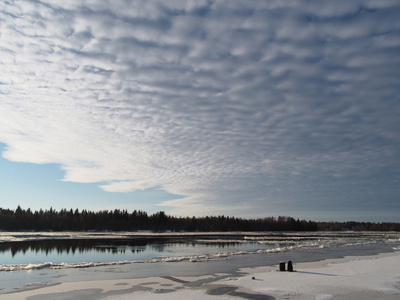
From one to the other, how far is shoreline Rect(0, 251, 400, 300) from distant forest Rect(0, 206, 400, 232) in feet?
425

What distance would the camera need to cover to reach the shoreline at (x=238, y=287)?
629 inches

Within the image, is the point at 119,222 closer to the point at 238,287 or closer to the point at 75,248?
the point at 75,248

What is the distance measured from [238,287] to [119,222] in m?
145

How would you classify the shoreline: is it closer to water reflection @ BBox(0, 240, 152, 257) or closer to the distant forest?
water reflection @ BBox(0, 240, 152, 257)

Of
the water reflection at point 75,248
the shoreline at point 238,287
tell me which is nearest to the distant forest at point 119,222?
the water reflection at point 75,248

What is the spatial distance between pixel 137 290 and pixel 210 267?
10.5 metres

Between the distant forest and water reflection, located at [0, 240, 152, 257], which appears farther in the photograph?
the distant forest

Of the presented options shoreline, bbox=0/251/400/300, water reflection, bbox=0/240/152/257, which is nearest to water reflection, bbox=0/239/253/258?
water reflection, bbox=0/240/152/257

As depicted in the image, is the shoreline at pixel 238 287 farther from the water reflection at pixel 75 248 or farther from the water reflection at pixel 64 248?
the water reflection at pixel 64 248

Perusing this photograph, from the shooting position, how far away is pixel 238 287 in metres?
18.0

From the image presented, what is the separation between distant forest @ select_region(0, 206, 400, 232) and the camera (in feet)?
446

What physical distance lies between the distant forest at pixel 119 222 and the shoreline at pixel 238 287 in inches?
5103

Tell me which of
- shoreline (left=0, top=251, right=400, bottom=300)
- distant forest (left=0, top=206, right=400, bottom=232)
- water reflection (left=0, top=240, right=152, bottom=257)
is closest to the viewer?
shoreline (left=0, top=251, right=400, bottom=300)

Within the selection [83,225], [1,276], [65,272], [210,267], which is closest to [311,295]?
[210,267]
